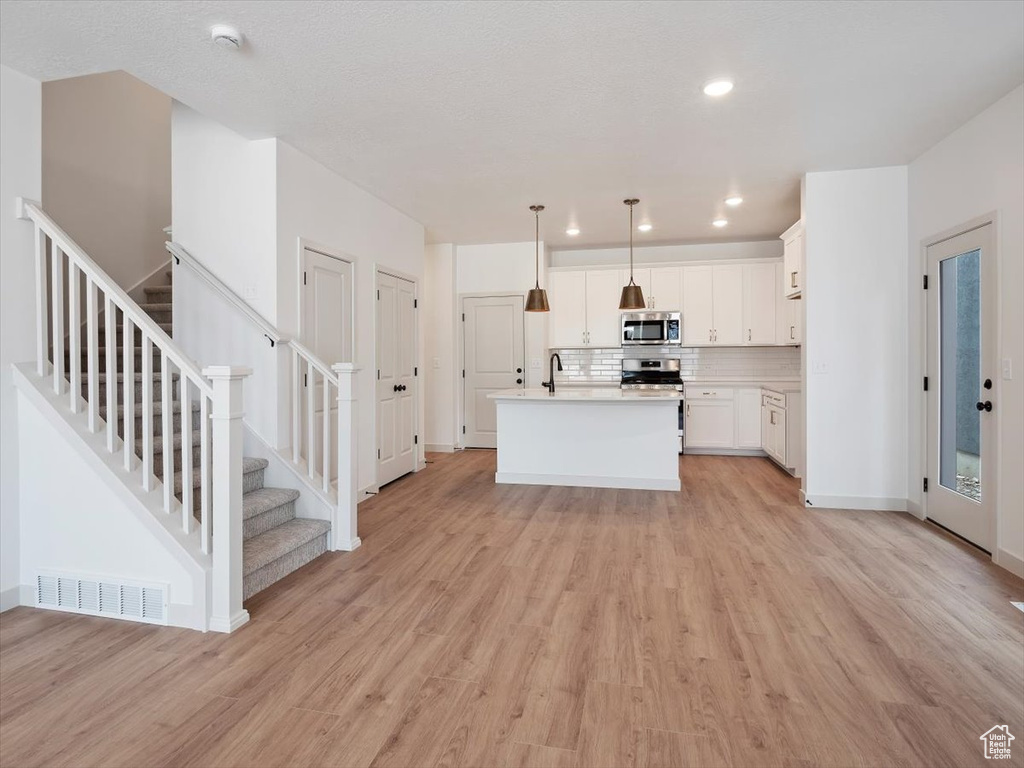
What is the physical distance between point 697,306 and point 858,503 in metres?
3.27

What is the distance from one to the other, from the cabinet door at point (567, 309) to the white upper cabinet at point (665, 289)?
854 millimetres

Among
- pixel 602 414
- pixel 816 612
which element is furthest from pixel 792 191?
pixel 816 612

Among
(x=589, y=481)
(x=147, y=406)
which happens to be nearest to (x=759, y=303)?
(x=589, y=481)

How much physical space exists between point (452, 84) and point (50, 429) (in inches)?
109

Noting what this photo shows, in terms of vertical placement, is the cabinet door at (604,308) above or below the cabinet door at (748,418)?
above

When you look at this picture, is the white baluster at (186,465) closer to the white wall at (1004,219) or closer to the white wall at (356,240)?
the white wall at (356,240)

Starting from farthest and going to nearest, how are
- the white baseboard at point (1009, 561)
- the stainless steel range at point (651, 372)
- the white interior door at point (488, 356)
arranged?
the white interior door at point (488, 356)
the stainless steel range at point (651, 372)
the white baseboard at point (1009, 561)

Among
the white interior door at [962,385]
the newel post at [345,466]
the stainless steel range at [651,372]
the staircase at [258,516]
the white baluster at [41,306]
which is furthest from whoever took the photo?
the stainless steel range at [651,372]

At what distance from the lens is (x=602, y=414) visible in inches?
211

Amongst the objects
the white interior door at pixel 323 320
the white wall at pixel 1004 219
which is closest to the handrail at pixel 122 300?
the white interior door at pixel 323 320

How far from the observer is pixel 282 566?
3199 millimetres

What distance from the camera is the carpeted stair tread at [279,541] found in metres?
3.00

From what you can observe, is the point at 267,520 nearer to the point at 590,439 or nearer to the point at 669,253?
the point at 590,439

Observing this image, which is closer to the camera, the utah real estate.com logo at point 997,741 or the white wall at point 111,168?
the utah real estate.com logo at point 997,741
